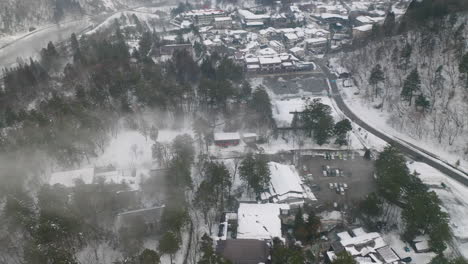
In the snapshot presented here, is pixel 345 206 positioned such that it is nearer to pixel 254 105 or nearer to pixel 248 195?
pixel 248 195

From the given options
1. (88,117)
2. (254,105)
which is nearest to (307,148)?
(254,105)

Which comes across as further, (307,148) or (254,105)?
(254,105)

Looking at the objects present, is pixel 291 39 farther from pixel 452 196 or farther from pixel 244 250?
pixel 244 250

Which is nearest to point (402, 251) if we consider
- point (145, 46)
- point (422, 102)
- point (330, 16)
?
point (422, 102)

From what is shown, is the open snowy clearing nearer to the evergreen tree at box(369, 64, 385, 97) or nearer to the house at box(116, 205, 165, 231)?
the evergreen tree at box(369, 64, 385, 97)

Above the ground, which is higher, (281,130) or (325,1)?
(325,1)

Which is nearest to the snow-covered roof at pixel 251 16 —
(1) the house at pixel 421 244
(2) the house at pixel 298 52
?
(2) the house at pixel 298 52

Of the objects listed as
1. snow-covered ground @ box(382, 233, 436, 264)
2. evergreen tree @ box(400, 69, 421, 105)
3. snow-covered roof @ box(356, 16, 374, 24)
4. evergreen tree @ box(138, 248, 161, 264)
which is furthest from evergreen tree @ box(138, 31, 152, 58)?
snow-covered roof @ box(356, 16, 374, 24)

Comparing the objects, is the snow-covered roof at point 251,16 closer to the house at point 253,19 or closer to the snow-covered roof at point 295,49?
the house at point 253,19
